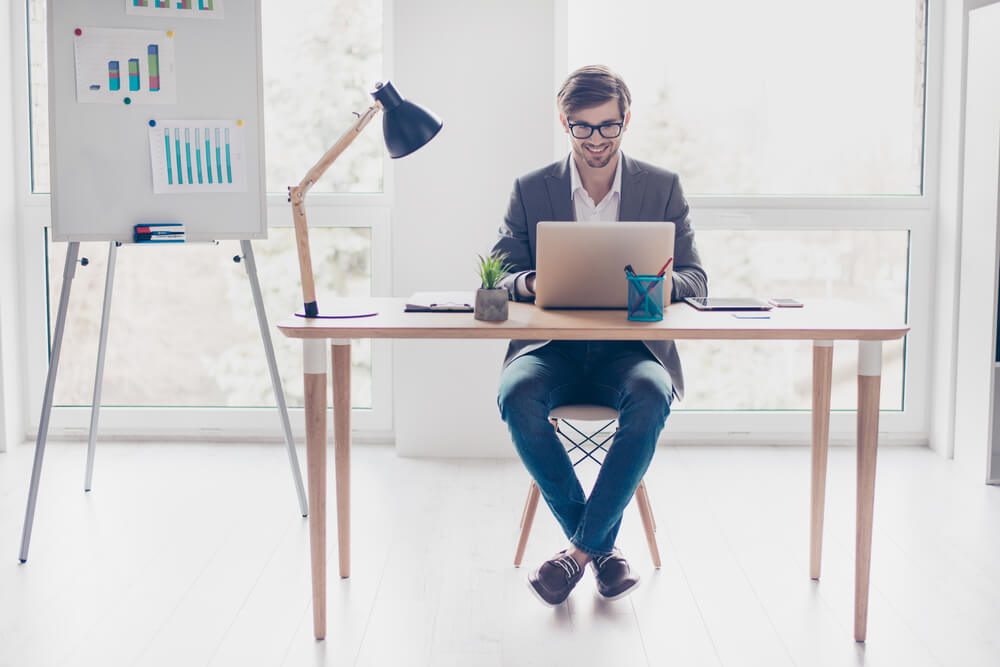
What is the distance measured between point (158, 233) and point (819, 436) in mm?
1942

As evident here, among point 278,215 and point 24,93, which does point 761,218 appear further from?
point 24,93

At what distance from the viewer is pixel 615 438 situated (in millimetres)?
2361

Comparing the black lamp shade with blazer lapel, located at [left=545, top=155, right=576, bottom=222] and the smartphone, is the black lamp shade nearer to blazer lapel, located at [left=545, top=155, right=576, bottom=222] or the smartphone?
blazer lapel, located at [left=545, top=155, right=576, bottom=222]

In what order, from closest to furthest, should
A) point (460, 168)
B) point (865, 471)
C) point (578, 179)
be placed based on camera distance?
point (865, 471), point (578, 179), point (460, 168)

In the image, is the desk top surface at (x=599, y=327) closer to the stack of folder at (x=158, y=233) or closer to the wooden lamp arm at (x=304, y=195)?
the wooden lamp arm at (x=304, y=195)

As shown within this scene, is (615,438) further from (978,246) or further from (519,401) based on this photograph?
(978,246)

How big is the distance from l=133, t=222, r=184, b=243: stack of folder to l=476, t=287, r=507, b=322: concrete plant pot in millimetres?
1207

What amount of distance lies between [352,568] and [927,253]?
8.34 ft

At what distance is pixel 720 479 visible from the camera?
11.5 feet

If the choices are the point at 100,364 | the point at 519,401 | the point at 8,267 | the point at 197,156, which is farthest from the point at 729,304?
the point at 8,267

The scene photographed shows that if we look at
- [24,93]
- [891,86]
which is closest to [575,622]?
[891,86]

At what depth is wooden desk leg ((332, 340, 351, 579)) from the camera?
241 cm

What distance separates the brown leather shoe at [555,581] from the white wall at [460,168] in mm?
1357

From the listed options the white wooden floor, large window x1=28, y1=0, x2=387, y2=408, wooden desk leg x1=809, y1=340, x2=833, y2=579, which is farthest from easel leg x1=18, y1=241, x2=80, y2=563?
wooden desk leg x1=809, y1=340, x2=833, y2=579
